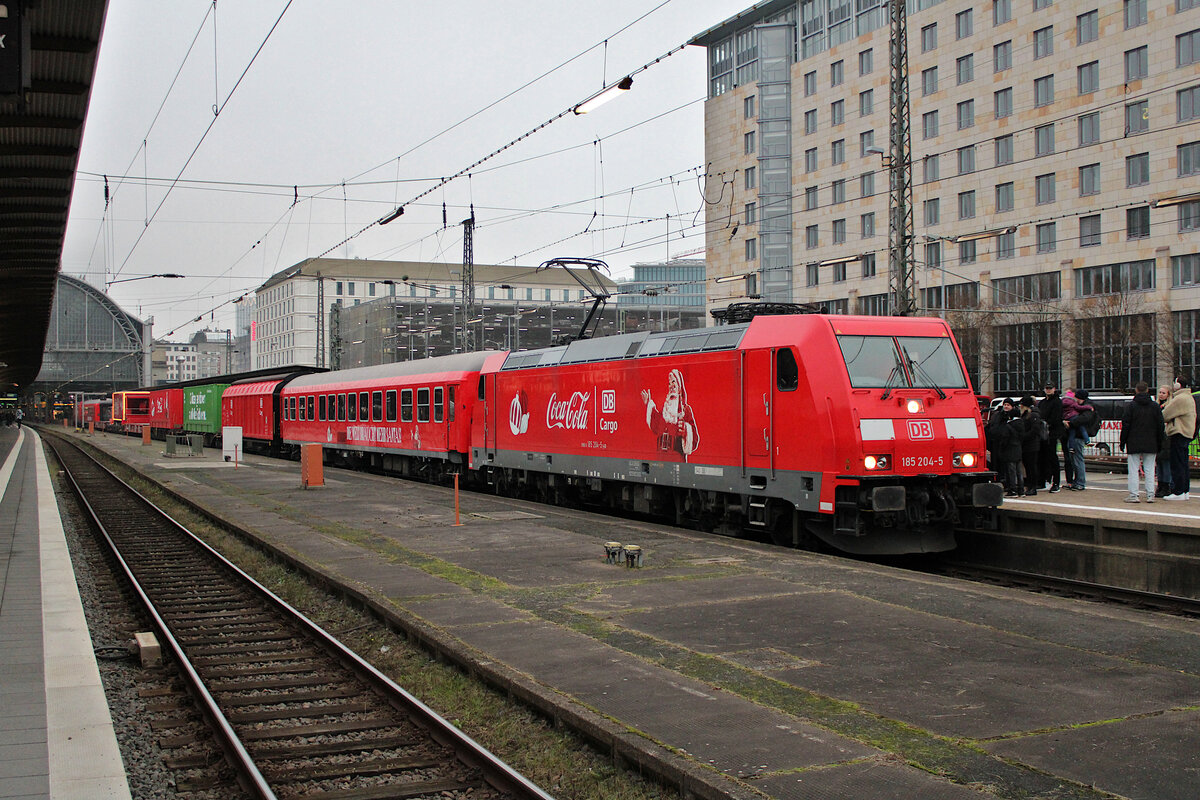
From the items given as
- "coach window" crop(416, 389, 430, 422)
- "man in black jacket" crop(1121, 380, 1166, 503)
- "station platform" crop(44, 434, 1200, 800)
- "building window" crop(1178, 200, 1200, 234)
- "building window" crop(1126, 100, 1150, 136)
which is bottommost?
"station platform" crop(44, 434, 1200, 800)

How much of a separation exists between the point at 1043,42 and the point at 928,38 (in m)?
7.60

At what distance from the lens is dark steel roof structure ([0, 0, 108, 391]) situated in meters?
9.35

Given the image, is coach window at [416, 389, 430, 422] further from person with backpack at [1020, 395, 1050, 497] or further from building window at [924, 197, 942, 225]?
building window at [924, 197, 942, 225]

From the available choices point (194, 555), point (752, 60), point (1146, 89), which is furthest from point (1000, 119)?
point (194, 555)

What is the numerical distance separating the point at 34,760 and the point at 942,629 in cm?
658

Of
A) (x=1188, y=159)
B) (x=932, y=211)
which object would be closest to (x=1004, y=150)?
(x=932, y=211)

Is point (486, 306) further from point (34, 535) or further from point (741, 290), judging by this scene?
point (34, 535)

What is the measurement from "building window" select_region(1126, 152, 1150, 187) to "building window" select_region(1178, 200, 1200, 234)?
7.65 ft

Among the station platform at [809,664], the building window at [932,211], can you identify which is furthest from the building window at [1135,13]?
the station platform at [809,664]

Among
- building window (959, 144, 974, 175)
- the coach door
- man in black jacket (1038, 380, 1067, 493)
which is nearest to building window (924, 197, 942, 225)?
building window (959, 144, 974, 175)

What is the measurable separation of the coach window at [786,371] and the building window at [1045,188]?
138 feet

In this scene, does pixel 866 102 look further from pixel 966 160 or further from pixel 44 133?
pixel 44 133

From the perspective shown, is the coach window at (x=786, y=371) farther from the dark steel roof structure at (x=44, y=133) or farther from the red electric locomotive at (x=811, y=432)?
the dark steel roof structure at (x=44, y=133)

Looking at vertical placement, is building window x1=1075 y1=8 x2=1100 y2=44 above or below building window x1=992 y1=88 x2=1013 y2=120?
above
